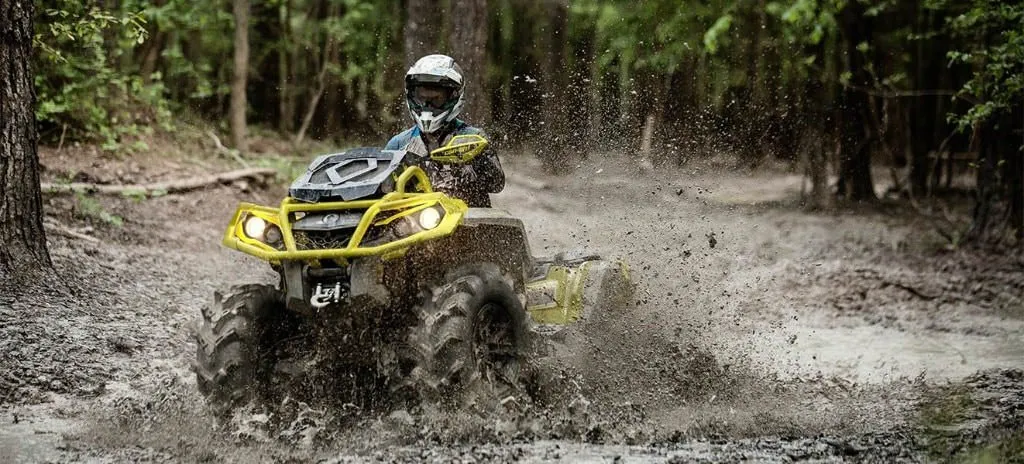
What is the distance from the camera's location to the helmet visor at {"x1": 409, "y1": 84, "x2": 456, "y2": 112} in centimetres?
776

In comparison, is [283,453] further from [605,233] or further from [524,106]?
[524,106]

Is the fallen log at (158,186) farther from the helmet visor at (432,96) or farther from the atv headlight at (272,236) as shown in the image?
the atv headlight at (272,236)

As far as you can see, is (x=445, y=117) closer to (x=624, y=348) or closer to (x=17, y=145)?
(x=624, y=348)

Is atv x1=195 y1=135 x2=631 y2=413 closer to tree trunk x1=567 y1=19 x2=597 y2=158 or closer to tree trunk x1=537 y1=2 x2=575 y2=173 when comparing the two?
tree trunk x1=567 y1=19 x2=597 y2=158

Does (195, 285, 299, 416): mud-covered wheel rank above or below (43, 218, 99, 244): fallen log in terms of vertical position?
above

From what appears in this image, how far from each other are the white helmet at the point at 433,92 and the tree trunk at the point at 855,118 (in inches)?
578

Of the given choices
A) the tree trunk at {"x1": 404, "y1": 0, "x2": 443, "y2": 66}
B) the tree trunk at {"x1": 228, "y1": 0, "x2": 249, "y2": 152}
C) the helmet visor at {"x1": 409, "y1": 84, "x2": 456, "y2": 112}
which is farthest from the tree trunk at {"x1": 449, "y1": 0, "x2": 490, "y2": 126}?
the tree trunk at {"x1": 228, "y1": 0, "x2": 249, "y2": 152}

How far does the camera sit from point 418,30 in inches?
582

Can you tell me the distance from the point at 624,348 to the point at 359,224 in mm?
2683

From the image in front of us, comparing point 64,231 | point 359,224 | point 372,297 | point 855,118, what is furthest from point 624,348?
point 855,118

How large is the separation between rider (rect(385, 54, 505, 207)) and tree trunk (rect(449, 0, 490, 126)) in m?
6.01

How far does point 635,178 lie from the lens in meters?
10.4

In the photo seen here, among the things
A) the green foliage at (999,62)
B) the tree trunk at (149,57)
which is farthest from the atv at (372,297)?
the tree trunk at (149,57)

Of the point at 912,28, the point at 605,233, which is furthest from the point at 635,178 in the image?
the point at 912,28
